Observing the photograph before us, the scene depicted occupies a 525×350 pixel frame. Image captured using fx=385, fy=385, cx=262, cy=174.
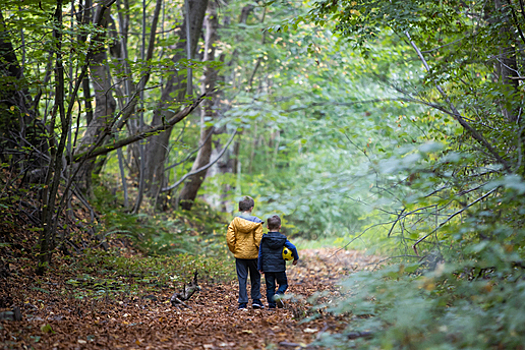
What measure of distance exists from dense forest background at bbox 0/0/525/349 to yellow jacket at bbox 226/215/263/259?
91 centimetres

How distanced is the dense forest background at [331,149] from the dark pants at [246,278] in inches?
50.4

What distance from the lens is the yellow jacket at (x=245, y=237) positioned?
520 cm

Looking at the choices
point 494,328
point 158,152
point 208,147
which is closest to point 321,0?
Result: point 494,328

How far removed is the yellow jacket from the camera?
5.20m

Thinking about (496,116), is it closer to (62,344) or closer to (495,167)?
(495,167)

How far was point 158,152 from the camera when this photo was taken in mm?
10320

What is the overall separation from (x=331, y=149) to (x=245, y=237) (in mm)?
9652

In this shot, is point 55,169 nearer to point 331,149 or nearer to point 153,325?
point 153,325

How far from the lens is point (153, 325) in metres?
3.98

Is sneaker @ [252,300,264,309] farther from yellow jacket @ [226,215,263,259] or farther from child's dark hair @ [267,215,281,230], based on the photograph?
child's dark hair @ [267,215,281,230]

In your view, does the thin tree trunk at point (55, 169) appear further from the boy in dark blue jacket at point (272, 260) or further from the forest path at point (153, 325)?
the boy in dark blue jacket at point (272, 260)

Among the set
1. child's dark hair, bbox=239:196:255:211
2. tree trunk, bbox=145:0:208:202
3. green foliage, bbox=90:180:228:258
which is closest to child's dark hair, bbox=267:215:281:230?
child's dark hair, bbox=239:196:255:211

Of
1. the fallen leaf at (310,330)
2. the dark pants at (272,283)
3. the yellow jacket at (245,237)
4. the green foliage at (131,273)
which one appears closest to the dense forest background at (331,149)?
the green foliage at (131,273)

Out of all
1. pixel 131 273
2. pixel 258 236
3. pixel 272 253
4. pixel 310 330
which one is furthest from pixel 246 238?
pixel 131 273
